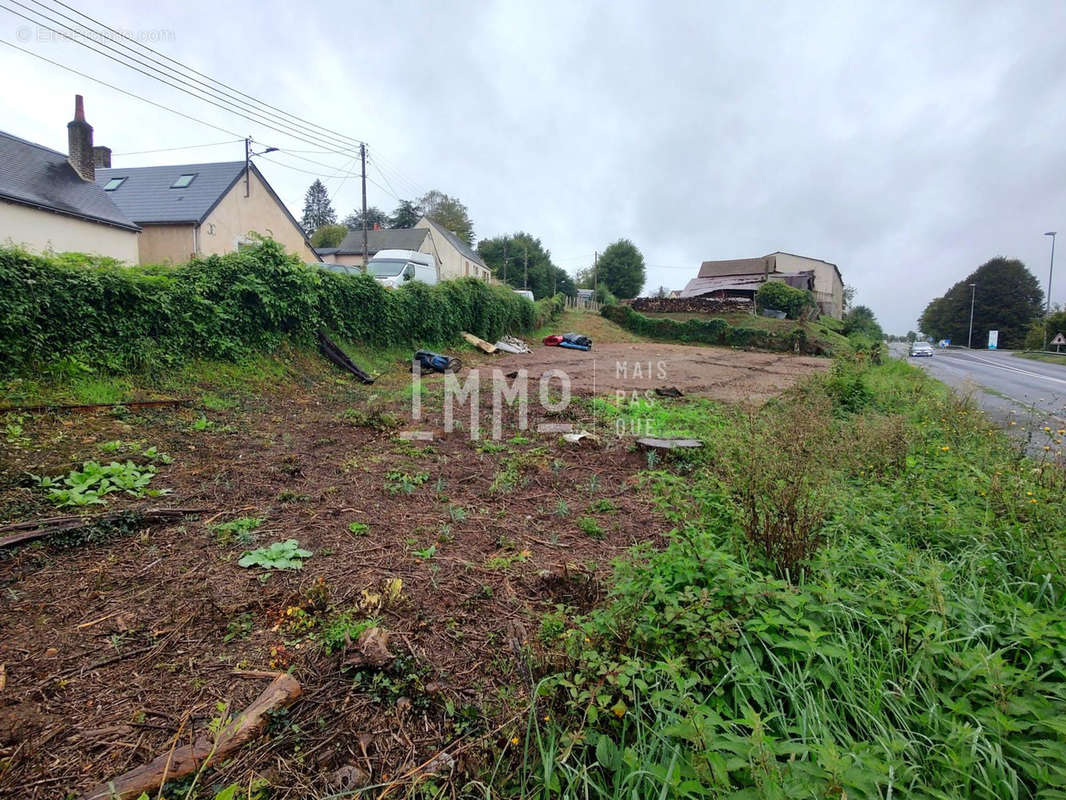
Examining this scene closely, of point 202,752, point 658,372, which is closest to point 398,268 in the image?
point 658,372

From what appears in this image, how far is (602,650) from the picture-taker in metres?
1.88

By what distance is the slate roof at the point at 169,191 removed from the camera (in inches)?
683

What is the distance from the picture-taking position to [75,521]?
2.92 m

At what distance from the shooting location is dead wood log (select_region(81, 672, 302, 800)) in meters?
1.40

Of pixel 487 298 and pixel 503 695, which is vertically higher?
pixel 487 298

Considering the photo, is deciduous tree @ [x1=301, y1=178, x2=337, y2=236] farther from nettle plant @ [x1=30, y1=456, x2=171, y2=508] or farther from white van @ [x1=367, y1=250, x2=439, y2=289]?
nettle plant @ [x1=30, y1=456, x2=171, y2=508]

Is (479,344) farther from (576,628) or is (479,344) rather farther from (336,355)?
(576,628)

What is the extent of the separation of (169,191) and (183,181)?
0.80 meters

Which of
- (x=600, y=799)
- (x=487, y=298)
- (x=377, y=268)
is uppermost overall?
(x=377, y=268)

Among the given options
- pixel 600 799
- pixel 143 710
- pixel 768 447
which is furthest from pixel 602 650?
pixel 768 447

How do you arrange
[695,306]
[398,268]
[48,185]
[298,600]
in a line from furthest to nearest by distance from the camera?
1. [695,306]
2. [398,268]
3. [48,185]
4. [298,600]

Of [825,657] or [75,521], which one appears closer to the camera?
[825,657]

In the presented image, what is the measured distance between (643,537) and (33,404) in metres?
5.88

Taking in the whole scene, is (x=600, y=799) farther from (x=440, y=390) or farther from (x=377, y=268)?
(x=377, y=268)
